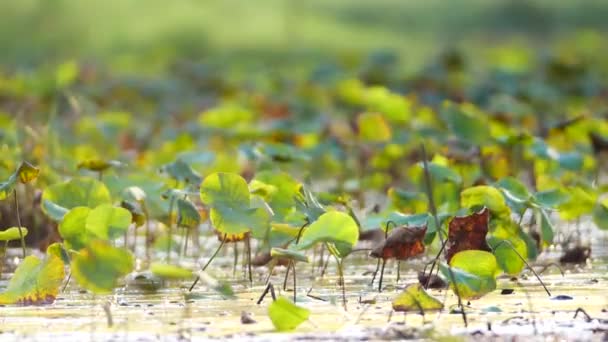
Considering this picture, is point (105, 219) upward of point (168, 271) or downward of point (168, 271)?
upward

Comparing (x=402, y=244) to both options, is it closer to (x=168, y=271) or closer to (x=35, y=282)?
(x=168, y=271)

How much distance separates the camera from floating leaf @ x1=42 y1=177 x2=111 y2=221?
340 centimetres

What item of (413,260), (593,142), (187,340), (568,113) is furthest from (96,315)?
(568,113)

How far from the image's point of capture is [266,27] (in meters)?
13.9

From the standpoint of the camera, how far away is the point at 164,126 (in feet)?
25.2

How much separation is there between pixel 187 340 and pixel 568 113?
475cm

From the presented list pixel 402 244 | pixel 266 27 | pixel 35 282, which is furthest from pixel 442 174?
pixel 266 27

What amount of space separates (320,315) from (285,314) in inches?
9.8

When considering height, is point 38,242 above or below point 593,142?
below

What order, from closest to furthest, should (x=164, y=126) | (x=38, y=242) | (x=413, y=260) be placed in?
(x=413, y=260)
(x=38, y=242)
(x=164, y=126)

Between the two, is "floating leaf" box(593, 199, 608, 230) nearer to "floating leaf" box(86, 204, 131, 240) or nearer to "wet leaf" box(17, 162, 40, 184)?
"floating leaf" box(86, 204, 131, 240)

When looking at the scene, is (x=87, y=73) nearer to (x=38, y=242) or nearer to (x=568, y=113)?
(x=568, y=113)

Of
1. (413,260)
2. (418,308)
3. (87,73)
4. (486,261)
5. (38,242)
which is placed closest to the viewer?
(418,308)

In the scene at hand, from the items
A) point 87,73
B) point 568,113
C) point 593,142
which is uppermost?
point 87,73
